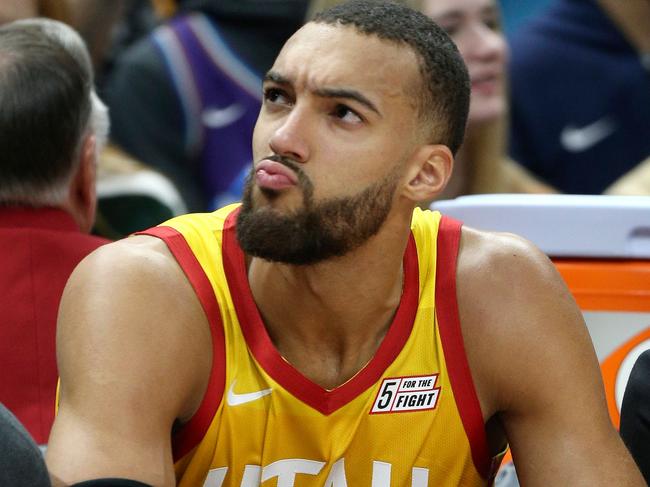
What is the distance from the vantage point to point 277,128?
248 centimetres

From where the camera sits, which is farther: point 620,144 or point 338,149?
point 620,144

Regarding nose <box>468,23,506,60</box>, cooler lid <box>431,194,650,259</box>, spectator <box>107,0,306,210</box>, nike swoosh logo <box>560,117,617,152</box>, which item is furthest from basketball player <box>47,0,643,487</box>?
nike swoosh logo <box>560,117,617,152</box>

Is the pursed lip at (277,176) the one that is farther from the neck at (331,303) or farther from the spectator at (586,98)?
the spectator at (586,98)

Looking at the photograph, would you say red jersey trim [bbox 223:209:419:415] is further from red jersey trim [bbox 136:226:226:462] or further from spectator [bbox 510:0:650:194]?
spectator [bbox 510:0:650:194]

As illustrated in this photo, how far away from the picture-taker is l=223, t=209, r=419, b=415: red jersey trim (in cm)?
255

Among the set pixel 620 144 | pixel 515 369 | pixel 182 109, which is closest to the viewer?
pixel 515 369

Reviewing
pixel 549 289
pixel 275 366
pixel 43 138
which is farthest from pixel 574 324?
pixel 43 138

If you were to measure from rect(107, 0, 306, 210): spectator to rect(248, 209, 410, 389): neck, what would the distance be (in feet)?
5.62

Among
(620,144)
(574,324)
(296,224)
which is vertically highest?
(296,224)

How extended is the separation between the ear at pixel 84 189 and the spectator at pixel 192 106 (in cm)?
124

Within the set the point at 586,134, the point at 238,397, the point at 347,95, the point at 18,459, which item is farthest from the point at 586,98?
the point at 18,459

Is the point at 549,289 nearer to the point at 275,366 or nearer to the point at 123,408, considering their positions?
the point at 275,366

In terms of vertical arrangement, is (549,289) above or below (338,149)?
below

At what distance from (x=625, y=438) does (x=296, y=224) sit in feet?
2.53
